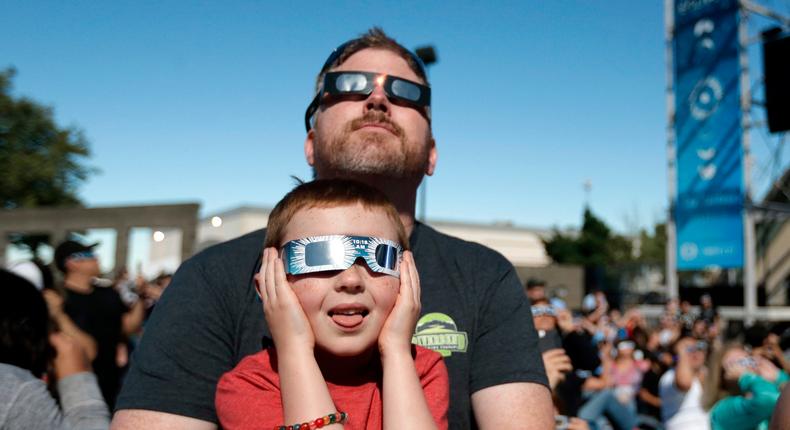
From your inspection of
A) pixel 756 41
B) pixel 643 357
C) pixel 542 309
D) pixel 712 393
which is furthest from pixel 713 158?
pixel 542 309

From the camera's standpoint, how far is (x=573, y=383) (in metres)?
5.50

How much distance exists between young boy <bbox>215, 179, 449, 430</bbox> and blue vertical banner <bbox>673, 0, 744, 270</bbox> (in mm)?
20354

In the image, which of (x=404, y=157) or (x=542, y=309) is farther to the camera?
(x=542, y=309)

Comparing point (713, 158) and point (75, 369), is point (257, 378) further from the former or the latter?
point (713, 158)

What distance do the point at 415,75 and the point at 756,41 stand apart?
20.1 m

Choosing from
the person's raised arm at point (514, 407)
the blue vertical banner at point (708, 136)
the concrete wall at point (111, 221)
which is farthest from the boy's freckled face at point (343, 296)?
the blue vertical banner at point (708, 136)

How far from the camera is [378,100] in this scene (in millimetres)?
2387

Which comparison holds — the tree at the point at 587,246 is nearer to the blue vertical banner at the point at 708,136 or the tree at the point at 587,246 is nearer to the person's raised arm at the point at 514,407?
the blue vertical banner at the point at 708,136

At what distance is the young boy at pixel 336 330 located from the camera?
1594 mm

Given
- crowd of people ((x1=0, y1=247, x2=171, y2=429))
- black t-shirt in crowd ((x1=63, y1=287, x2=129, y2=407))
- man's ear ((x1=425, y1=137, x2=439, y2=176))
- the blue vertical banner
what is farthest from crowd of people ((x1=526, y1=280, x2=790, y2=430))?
the blue vertical banner

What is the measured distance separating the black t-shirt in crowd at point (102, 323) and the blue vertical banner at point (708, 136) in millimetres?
18456

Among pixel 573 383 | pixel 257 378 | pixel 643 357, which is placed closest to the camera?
pixel 257 378

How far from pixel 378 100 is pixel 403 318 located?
986 mm

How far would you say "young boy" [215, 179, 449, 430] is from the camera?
1594mm
